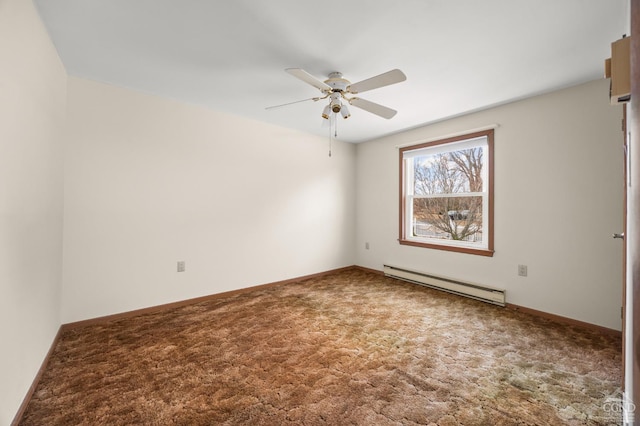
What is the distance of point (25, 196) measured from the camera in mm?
1743

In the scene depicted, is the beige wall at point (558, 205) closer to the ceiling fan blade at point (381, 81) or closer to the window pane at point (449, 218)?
the window pane at point (449, 218)

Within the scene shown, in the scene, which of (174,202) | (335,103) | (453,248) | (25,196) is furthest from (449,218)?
(25,196)

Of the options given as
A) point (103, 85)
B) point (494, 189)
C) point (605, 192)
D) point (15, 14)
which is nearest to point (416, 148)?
point (494, 189)

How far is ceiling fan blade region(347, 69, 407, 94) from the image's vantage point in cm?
207

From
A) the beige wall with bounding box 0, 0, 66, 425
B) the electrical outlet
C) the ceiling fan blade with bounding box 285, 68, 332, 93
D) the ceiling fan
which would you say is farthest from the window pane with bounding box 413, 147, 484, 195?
the beige wall with bounding box 0, 0, 66, 425

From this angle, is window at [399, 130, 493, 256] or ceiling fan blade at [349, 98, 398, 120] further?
window at [399, 130, 493, 256]

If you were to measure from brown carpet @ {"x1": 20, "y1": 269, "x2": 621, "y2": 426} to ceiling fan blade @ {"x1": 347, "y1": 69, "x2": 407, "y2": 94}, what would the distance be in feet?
6.94

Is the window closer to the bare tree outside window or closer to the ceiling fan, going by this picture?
the bare tree outside window

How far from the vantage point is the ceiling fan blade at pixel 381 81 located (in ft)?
6.80

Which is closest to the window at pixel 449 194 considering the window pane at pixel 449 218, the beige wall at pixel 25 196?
the window pane at pixel 449 218

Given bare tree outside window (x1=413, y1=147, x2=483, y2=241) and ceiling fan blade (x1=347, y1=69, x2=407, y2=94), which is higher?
ceiling fan blade (x1=347, y1=69, x2=407, y2=94)

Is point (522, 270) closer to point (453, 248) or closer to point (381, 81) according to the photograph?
point (453, 248)

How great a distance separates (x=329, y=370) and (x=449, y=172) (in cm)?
314

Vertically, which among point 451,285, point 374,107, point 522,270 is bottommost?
point 451,285
